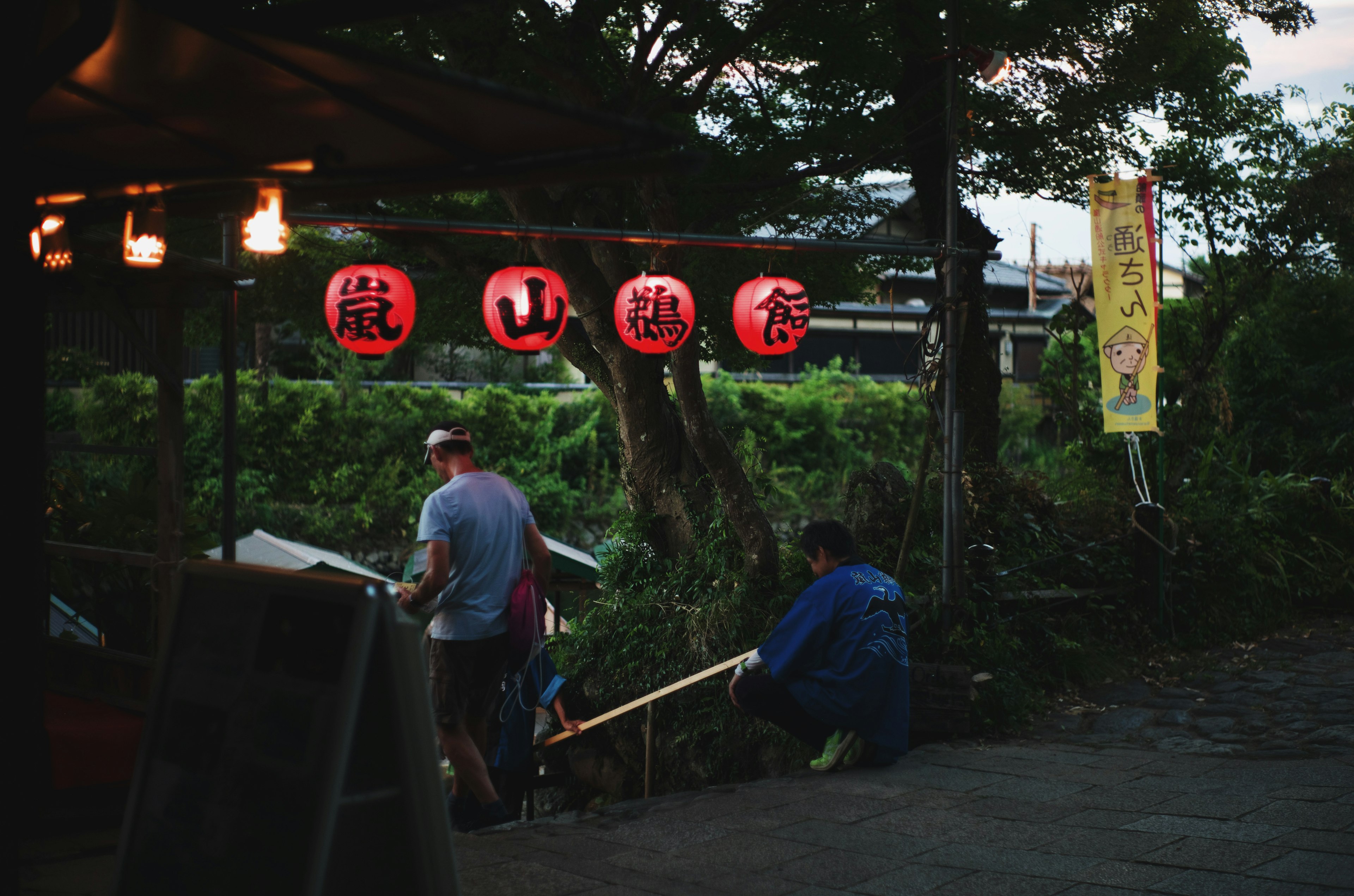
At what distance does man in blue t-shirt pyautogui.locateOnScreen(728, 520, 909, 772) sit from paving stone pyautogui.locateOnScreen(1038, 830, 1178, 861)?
152 centimetres

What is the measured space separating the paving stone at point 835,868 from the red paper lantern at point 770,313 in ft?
16.0

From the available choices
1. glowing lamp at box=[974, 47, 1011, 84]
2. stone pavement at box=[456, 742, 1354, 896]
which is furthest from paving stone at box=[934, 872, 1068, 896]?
glowing lamp at box=[974, 47, 1011, 84]

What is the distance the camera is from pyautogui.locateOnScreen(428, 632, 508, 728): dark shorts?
20.0 feet

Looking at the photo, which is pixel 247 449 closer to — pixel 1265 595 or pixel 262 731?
pixel 1265 595

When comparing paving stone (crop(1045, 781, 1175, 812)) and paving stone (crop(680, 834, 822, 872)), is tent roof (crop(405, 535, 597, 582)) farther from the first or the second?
paving stone (crop(1045, 781, 1175, 812))

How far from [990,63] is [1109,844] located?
5.76 meters

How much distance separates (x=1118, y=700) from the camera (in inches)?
336

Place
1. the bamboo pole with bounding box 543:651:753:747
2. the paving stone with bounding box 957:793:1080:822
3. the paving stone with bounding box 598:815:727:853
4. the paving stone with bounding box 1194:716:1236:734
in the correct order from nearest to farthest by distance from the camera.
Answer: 1. the paving stone with bounding box 598:815:727:853
2. the paving stone with bounding box 957:793:1080:822
3. the bamboo pole with bounding box 543:651:753:747
4. the paving stone with bounding box 1194:716:1236:734

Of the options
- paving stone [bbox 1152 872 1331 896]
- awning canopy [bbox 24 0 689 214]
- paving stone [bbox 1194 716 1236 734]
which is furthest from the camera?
paving stone [bbox 1194 716 1236 734]

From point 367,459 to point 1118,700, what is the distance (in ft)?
48.9

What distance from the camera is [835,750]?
6605 millimetres

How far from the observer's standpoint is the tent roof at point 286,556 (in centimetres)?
1107

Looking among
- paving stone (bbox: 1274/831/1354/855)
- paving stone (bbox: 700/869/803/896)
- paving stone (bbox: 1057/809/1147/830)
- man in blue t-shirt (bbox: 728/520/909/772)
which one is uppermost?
man in blue t-shirt (bbox: 728/520/909/772)

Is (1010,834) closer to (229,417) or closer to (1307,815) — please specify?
(1307,815)
